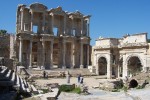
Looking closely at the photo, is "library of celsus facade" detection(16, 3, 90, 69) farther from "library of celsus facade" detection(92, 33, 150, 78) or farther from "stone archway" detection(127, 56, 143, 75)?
"stone archway" detection(127, 56, 143, 75)

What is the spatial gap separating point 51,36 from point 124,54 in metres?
11.2

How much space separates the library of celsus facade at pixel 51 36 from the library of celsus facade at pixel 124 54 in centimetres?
497

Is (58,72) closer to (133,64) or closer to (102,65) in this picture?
(102,65)

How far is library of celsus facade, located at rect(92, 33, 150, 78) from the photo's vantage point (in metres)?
33.5

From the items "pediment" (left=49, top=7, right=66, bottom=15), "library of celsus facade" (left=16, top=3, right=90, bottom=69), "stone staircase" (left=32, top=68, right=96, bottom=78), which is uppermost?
"pediment" (left=49, top=7, right=66, bottom=15)

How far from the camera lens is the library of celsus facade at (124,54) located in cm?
3350

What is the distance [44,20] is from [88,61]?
987 centimetres

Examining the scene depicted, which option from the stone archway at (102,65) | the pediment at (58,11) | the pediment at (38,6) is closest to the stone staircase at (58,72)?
A: the stone archway at (102,65)

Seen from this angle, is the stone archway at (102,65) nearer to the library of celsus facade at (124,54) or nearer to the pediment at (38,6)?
the library of celsus facade at (124,54)

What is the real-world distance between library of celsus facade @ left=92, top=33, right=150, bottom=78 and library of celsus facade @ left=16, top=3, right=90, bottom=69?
4.97 meters

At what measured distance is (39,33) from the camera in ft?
137

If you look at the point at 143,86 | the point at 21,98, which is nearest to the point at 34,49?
the point at 143,86

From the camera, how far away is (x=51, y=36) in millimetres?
41344

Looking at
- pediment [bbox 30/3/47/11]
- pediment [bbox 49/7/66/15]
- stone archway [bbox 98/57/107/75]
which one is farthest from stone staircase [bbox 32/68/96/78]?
pediment [bbox 30/3/47/11]
